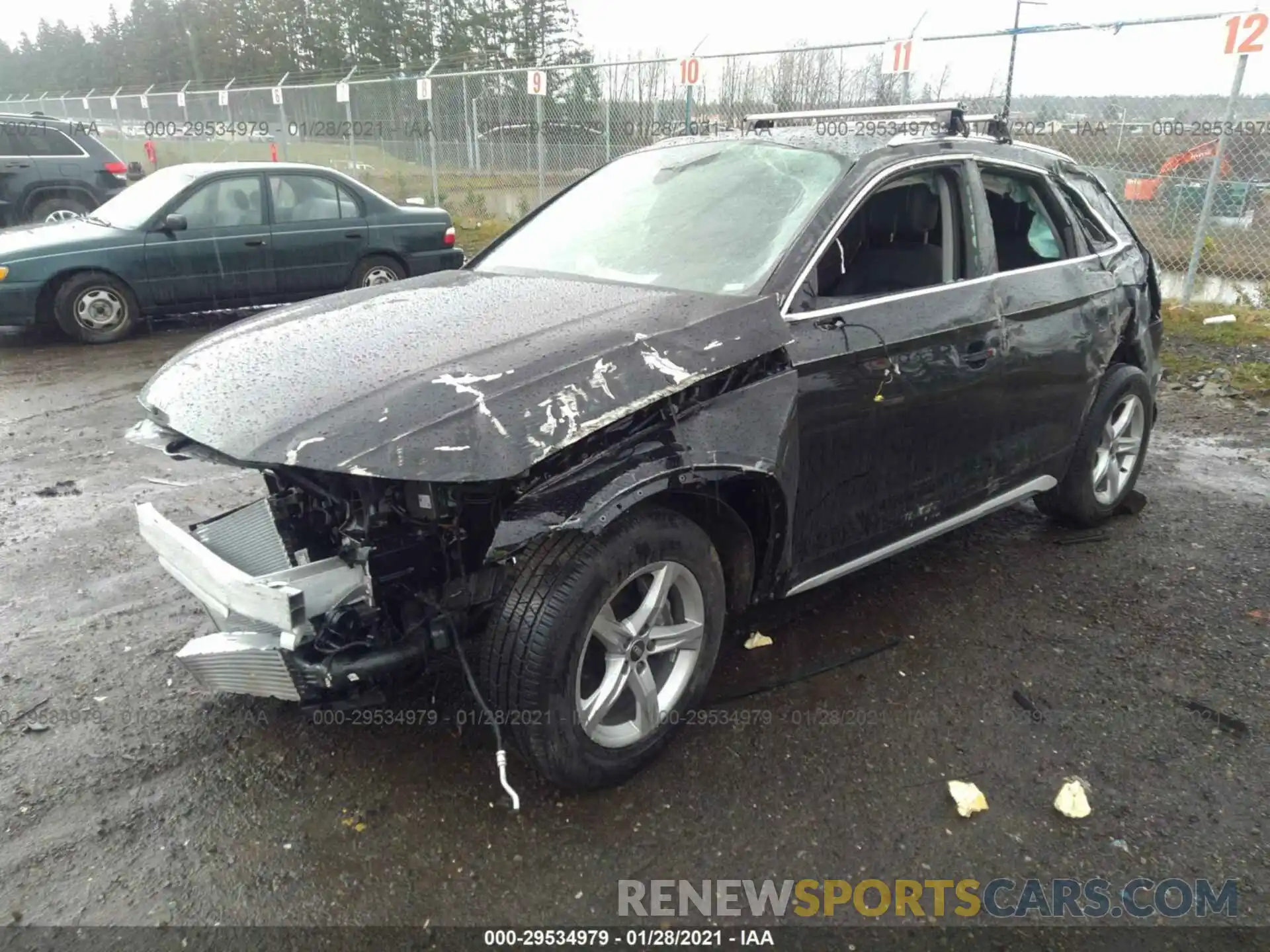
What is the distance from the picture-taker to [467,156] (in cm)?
1485

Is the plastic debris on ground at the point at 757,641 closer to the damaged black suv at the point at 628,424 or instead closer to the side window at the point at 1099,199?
the damaged black suv at the point at 628,424

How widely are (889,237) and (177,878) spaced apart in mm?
3111

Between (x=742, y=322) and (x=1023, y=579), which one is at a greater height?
(x=742, y=322)

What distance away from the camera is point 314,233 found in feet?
28.3

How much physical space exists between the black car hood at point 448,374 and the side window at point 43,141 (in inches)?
471

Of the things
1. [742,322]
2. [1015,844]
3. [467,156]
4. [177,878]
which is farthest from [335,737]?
[467,156]

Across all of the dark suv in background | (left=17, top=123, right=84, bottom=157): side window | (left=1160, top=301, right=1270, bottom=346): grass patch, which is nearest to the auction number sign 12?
(left=1160, top=301, right=1270, bottom=346): grass patch

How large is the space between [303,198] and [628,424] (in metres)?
7.58

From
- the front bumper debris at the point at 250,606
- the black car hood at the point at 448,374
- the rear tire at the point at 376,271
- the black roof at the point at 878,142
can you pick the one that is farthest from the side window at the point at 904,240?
the rear tire at the point at 376,271

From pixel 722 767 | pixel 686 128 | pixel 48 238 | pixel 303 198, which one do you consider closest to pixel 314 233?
pixel 303 198

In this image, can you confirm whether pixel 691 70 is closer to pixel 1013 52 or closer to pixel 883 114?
pixel 1013 52

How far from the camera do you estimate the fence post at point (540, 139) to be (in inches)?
497

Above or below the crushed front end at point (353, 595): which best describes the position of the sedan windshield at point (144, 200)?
above

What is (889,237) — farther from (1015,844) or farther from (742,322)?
(1015,844)
